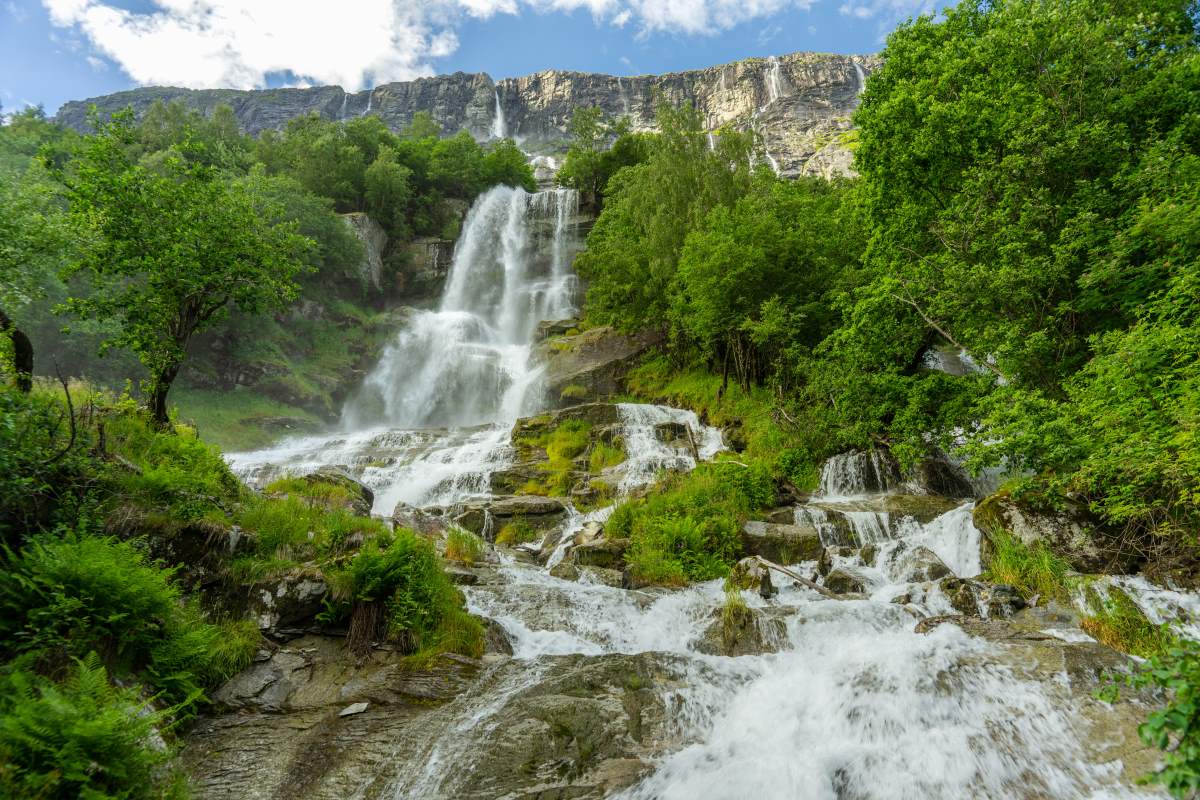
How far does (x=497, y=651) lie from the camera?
682cm

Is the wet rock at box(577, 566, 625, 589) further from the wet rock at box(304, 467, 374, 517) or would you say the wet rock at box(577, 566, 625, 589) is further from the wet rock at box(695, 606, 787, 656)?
the wet rock at box(304, 467, 374, 517)

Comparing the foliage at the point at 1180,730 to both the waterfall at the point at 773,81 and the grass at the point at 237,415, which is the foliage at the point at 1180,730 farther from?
the waterfall at the point at 773,81

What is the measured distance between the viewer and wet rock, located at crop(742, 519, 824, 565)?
10.6 metres

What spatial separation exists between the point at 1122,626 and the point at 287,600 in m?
9.52

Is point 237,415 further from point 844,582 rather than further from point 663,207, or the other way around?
point 844,582

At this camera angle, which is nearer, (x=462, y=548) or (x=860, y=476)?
(x=462, y=548)

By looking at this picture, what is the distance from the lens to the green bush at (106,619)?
4141 mm

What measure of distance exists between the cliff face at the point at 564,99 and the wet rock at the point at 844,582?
7064 centimetres

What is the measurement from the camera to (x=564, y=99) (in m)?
93.1

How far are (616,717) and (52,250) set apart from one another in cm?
1110

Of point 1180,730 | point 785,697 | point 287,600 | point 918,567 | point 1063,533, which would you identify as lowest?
point 785,697

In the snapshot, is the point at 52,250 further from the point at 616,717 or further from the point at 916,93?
the point at 916,93

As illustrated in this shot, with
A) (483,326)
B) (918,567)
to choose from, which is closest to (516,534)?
(918,567)

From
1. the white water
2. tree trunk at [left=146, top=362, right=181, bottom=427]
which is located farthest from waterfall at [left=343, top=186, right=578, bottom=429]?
tree trunk at [left=146, top=362, right=181, bottom=427]
